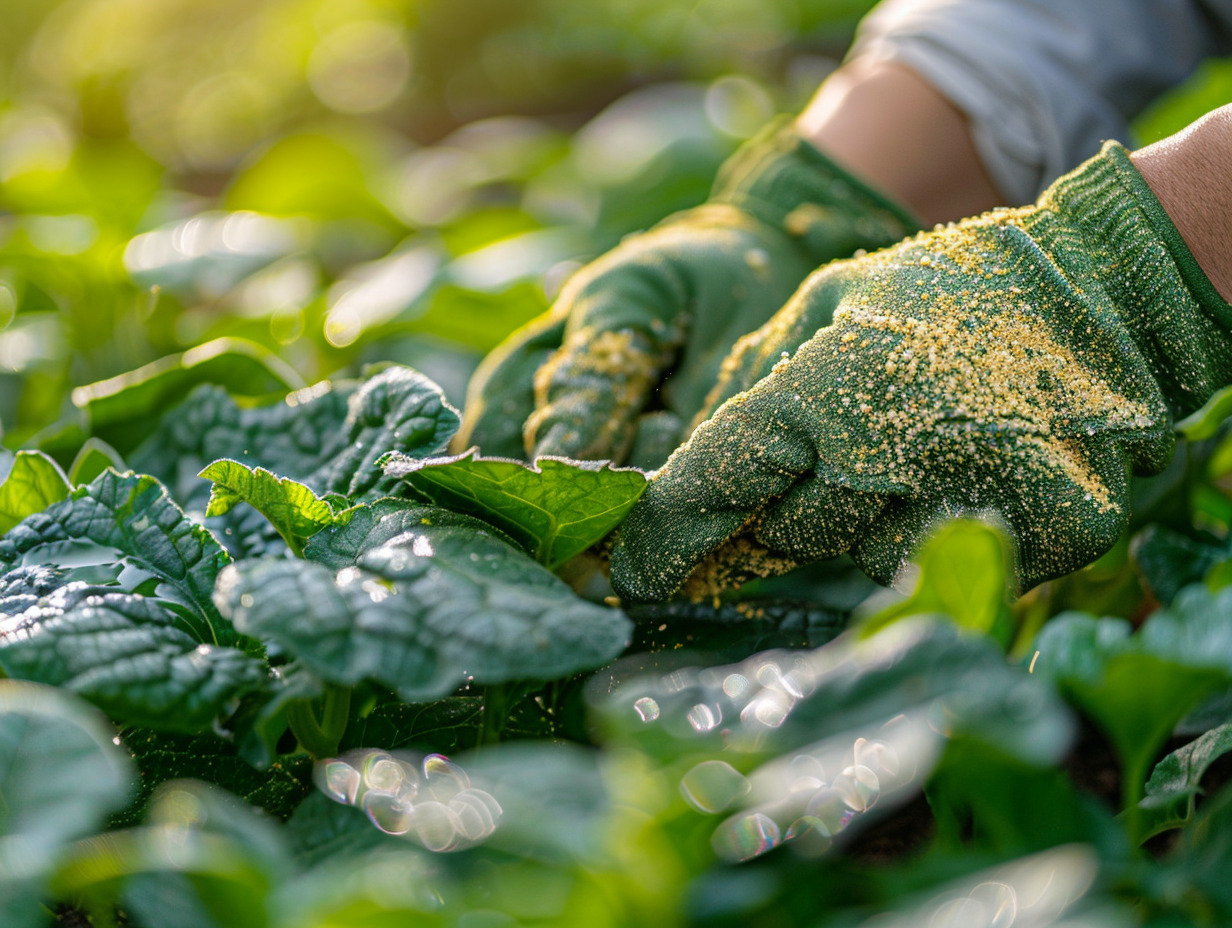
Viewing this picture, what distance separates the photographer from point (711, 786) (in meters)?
0.37

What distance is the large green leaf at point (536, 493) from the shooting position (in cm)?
58

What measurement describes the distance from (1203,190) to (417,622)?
642 millimetres

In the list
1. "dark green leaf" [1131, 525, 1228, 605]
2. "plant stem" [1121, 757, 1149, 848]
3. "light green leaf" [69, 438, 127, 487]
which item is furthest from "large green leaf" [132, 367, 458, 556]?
"dark green leaf" [1131, 525, 1228, 605]

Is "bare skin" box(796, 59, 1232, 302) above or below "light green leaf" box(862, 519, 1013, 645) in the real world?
above

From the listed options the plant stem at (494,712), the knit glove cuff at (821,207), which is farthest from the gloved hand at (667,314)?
the plant stem at (494,712)

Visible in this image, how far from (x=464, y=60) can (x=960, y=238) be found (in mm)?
3560

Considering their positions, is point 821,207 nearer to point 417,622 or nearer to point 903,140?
point 903,140

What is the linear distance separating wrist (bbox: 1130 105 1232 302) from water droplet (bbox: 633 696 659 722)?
53 centimetres

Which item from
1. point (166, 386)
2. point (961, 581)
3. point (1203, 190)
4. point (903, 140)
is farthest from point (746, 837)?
point (903, 140)

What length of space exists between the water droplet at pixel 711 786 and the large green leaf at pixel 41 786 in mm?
249

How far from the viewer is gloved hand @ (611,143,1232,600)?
0.61m

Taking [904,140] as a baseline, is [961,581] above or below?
below

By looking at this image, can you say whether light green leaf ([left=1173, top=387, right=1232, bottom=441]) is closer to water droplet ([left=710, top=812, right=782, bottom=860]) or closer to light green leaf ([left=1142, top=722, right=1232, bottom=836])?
light green leaf ([left=1142, top=722, right=1232, bottom=836])

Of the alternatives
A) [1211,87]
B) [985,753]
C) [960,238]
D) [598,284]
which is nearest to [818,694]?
[985,753]
